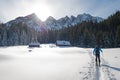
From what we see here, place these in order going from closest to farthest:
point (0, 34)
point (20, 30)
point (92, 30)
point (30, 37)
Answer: point (92, 30)
point (0, 34)
point (20, 30)
point (30, 37)

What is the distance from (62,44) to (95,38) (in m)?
22.9

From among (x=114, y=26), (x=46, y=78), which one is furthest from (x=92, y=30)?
(x=46, y=78)

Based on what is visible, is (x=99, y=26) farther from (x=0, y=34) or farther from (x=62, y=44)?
(x=0, y=34)

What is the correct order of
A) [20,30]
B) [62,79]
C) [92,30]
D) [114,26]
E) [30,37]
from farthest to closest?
[30,37], [20,30], [92,30], [114,26], [62,79]

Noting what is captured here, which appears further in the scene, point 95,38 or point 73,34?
point 73,34

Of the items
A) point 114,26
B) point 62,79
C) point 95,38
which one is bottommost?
point 62,79

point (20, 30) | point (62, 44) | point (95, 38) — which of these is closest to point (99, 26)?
point (95, 38)

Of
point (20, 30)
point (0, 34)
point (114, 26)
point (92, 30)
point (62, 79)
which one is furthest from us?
point (20, 30)

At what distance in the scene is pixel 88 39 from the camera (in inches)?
3873

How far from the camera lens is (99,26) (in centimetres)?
10675

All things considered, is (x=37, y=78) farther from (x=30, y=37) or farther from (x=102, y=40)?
(x=30, y=37)

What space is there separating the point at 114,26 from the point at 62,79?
9385 centimetres

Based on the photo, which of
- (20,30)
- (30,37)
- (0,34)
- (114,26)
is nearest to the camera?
(114,26)

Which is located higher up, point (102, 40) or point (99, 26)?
point (99, 26)
